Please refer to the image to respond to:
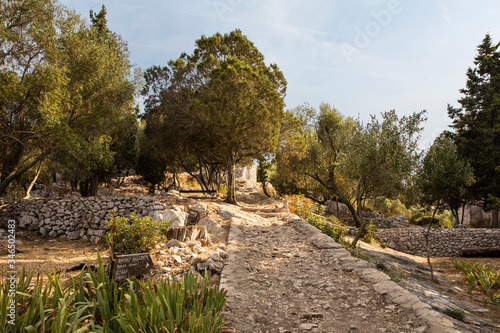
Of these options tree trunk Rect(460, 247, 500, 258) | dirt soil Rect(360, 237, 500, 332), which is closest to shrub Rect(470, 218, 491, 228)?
tree trunk Rect(460, 247, 500, 258)

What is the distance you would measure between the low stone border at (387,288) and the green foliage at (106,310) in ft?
9.27

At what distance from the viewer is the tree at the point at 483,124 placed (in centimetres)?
2439

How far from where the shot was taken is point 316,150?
21125 mm

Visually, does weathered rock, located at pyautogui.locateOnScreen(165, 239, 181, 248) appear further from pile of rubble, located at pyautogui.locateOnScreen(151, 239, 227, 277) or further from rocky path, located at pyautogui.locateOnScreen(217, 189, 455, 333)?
rocky path, located at pyautogui.locateOnScreen(217, 189, 455, 333)

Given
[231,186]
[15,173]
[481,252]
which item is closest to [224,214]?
[231,186]

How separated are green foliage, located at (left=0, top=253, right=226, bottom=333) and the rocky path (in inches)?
28.0

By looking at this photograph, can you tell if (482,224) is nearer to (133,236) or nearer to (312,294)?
(312,294)

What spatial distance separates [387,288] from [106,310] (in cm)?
449

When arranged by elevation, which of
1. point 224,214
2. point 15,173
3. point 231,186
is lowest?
point 224,214

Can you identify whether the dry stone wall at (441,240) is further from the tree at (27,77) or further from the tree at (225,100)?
the tree at (27,77)

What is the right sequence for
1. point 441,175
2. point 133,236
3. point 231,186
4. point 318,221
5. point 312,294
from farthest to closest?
point 231,186 < point 441,175 < point 318,221 < point 133,236 < point 312,294

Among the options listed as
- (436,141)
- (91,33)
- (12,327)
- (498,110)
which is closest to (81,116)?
(91,33)

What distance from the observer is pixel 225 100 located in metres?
14.9

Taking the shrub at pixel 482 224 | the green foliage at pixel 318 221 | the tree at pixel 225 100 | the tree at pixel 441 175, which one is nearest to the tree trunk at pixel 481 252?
the tree at pixel 441 175
